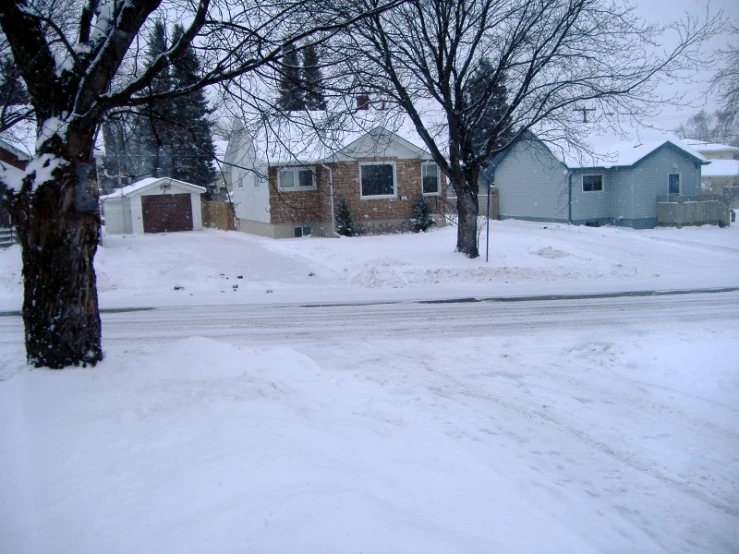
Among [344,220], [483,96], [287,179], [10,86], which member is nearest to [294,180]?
[287,179]

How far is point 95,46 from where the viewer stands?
6586mm

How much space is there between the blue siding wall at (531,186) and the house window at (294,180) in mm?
10847

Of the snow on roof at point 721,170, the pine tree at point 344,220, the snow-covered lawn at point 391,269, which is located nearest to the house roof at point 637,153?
the snow-covered lawn at point 391,269

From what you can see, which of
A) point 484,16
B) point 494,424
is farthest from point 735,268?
point 494,424

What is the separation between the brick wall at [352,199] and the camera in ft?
91.1

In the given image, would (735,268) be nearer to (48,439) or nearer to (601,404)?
(601,404)

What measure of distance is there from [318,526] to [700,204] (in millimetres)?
32044

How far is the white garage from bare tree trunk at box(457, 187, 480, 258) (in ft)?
69.0

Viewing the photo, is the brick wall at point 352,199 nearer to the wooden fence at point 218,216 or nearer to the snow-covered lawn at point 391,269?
the snow-covered lawn at point 391,269

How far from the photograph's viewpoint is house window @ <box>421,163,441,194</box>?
29.1 m

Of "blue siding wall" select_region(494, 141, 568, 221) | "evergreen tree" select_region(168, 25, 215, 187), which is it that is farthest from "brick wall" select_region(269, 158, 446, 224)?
"evergreen tree" select_region(168, 25, 215, 187)

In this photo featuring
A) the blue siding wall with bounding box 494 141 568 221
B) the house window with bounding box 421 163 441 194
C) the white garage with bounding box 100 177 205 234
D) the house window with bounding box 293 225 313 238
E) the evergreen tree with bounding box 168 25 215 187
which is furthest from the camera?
the white garage with bounding box 100 177 205 234

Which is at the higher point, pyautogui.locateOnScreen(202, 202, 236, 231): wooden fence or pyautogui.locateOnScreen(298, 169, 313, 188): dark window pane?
pyautogui.locateOnScreen(298, 169, 313, 188): dark window pane

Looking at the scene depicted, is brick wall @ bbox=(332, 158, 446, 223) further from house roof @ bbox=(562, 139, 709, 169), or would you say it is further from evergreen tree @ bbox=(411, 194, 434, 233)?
house roof @ bbox=(562, 139, 709, 169)
